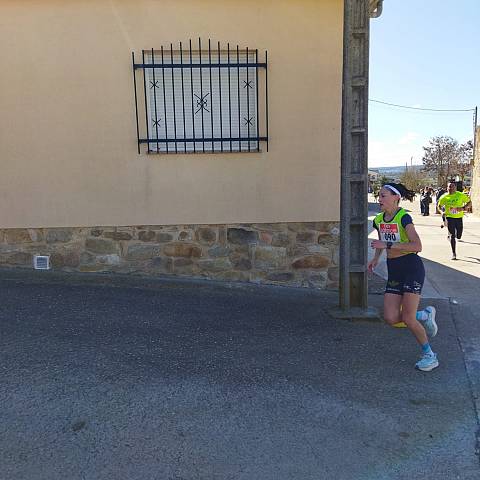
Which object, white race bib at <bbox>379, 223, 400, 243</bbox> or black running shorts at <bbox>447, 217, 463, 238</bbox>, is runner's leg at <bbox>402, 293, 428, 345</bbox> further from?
black running shorts at <bbox>447, 217, 463, 238</bbox>

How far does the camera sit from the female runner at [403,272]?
400 centimetres

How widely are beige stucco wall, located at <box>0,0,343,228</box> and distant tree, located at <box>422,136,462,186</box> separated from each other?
4396 cm

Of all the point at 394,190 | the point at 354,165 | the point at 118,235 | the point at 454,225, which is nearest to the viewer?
the point at 394,190

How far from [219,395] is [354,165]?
310 centimetres

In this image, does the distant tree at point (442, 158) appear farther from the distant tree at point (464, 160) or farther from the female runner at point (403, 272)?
the female runner at point (403, 272)

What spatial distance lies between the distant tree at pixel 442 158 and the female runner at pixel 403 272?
150ft

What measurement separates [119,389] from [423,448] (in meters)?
2.15

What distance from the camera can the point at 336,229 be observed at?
6398mm

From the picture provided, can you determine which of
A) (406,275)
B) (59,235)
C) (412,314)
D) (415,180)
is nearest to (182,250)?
(59,235)

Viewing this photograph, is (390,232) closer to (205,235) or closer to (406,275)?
(406,275)

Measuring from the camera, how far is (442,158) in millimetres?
48188

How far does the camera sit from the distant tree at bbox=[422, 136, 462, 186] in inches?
1854

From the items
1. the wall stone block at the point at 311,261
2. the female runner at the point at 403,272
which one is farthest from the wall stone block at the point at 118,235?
the female runner at the point at 403,272

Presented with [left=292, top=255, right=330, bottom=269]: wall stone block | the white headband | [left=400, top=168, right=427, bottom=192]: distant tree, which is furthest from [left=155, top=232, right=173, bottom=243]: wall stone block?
[left=400, top=168, right=427, bottom=192]: distant tree
